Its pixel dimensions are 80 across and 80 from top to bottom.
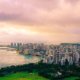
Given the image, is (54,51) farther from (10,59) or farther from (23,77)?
(23,77)

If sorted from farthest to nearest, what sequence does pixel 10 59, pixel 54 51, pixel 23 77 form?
1. pixel 54 51
2. pixel 10 59
3. pixel 23 77

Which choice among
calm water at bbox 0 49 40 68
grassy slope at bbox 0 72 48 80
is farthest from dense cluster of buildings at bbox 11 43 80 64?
grassy slope at bbox 0 72 48 80

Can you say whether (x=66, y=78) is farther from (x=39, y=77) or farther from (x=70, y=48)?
(x=70, y=48)

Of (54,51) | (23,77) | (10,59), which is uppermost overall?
(54,51)

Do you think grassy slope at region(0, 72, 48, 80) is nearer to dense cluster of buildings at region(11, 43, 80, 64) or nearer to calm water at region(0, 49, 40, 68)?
calm water at region(0, 49, 40, 68)

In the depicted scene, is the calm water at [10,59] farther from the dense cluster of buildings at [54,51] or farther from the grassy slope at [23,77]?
the grassy slope at [23,77]

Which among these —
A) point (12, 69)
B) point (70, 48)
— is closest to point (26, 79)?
point (12, 69)

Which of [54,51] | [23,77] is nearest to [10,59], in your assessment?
[23,77]

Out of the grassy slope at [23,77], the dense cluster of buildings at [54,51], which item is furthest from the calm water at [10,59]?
the grassy slope at [23,77]
